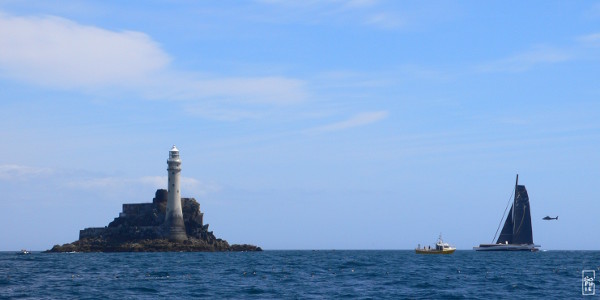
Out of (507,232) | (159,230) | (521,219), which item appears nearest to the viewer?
(159,230)

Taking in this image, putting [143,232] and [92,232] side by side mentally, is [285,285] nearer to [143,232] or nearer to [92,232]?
[143,232]

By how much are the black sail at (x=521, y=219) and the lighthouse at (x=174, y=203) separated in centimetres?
7601

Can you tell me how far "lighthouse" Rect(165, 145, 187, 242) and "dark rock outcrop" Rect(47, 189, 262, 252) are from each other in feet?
5.75

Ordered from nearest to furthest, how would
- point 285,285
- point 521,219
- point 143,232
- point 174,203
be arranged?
point 285,285, point 174,203, point 143,232, point 521,219

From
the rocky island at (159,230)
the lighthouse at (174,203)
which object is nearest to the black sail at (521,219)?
the rocky island at (159,230)

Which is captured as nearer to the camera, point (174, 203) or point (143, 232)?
point (174, 203)

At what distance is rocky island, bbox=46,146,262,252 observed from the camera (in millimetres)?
168250

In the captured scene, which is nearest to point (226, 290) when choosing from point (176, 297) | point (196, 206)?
point (176, 297)

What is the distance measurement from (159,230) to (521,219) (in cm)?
8367

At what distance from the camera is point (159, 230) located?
17288 cm

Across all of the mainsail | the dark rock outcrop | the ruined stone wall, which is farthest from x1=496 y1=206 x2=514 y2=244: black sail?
the ruined stone wall

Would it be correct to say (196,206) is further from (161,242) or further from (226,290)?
(226,290)

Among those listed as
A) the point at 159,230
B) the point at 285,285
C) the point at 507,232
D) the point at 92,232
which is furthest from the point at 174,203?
the point at 285,285

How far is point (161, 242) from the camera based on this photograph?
168750 millimetres
